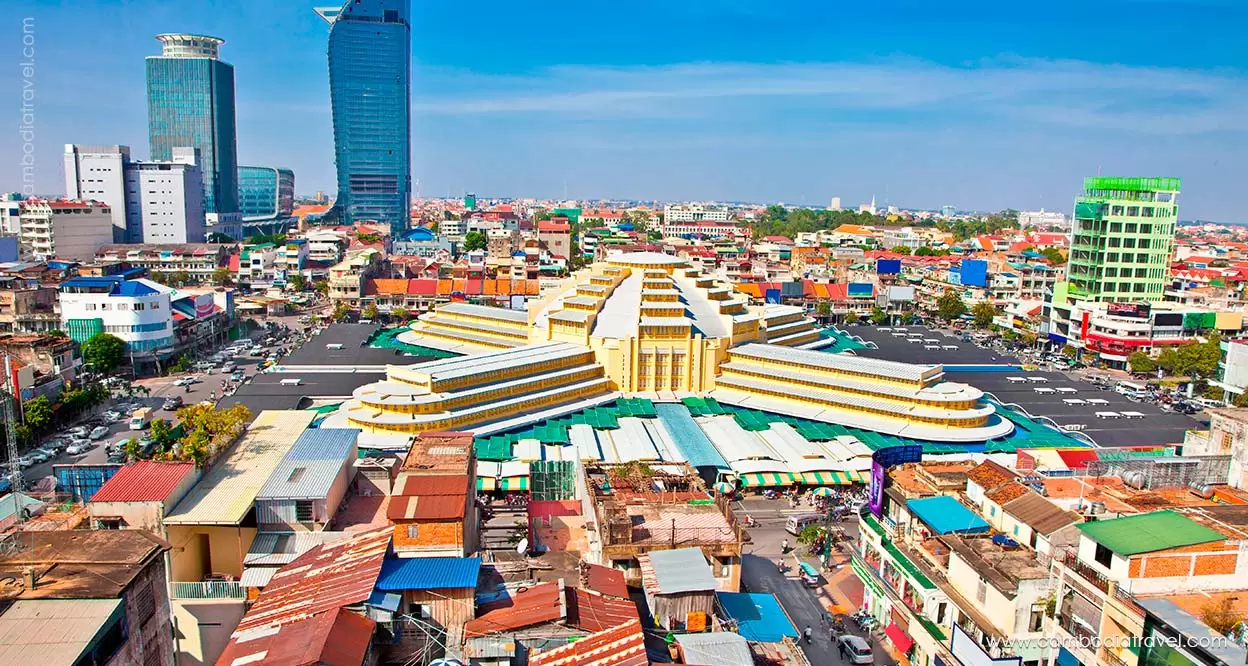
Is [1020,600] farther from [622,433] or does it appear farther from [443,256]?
[443,256]

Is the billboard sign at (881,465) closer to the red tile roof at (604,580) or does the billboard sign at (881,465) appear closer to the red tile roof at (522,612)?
the red tile roof at (604,580)

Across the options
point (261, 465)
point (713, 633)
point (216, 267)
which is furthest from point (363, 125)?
point (713, 633)

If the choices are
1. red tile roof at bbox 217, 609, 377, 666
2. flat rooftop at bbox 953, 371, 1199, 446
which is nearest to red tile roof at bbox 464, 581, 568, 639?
red tile roof at bbox 217, 609, 377, 666

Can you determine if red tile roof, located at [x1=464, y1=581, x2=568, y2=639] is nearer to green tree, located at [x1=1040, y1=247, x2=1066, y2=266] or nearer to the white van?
the white van

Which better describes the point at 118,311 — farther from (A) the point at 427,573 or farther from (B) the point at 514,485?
(A) the point at 427,573

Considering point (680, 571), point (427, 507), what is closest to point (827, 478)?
point (680, 571)

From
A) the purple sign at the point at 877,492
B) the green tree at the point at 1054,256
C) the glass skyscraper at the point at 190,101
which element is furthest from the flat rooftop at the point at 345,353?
the green tree at the point at 1054,256
